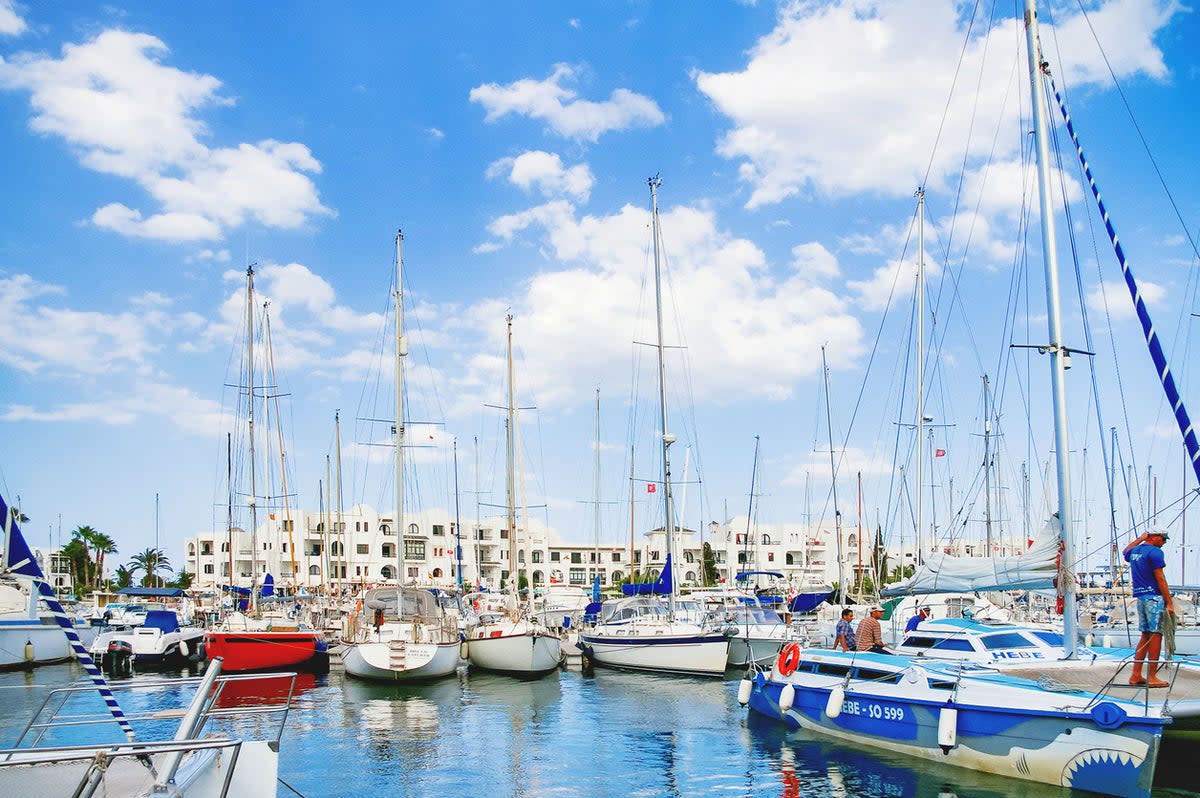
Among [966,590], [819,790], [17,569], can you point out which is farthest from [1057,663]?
[17,569]

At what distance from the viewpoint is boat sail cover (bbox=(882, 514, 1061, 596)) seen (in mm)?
24812

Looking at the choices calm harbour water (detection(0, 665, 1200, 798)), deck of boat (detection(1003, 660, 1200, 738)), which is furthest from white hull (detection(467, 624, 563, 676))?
deck of boat (detection(1003, 660, 1200, 738))

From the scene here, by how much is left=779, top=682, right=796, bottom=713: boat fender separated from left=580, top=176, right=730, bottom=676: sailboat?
1247 centimetres

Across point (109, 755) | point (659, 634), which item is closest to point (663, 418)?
point (659, 634)

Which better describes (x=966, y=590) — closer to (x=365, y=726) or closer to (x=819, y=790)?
(x=819, y=790)

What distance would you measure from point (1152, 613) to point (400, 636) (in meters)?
23.8

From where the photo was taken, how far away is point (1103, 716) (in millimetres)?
14828

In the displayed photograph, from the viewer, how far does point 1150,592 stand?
15586mm

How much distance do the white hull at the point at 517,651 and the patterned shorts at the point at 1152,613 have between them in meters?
22.3

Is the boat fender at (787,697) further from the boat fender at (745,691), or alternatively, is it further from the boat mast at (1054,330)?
the boat mast at (1054,330)

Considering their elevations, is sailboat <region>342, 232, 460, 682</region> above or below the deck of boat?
below

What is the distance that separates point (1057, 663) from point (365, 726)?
52.4 feet

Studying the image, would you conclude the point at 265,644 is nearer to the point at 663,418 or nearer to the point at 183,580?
the point at 663,418

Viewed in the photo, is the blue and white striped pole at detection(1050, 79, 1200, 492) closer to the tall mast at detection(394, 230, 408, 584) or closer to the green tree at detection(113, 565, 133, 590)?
the tall mast at detection(394, 230, 408, 584)
